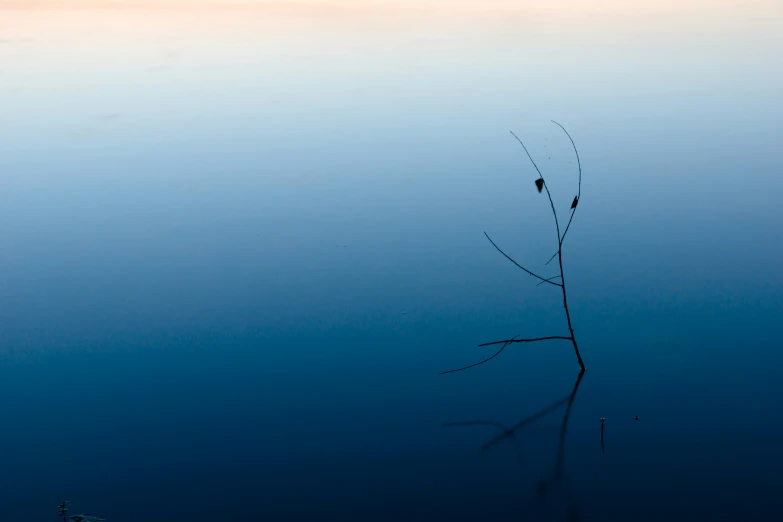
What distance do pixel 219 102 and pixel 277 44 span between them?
1671mm

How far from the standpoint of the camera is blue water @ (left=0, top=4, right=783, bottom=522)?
197 cm

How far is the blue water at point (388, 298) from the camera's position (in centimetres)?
197

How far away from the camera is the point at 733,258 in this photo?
2.97 meters

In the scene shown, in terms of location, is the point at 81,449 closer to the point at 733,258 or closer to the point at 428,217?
the point at 428,217

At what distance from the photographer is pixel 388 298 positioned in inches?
108

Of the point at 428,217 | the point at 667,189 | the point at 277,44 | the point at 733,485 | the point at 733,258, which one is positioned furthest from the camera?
the point at 277,44

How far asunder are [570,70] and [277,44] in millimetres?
2360

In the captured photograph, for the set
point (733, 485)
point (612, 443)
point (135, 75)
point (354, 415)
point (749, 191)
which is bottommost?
point (733, 485)

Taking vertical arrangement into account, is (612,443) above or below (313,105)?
below

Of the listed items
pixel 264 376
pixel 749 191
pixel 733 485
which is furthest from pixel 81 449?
pixel 749 191

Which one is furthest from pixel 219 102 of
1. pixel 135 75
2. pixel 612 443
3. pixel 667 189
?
pixel 612 443

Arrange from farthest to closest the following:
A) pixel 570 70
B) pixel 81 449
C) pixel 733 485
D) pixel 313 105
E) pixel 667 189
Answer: pixel 570 70, pixel 313 105, pixel 667 189, pixel 81 449, pixel 733 485

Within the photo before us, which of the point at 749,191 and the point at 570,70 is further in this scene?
the point at 570,70

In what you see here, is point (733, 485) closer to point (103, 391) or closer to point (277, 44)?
point (103, 391)
